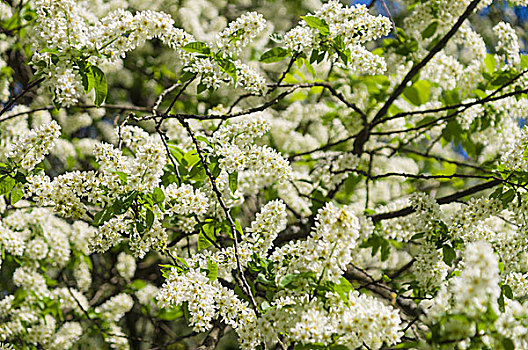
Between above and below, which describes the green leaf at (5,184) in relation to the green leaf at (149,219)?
above

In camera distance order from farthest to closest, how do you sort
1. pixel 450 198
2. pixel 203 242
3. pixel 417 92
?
pixel 417 92 < pixel 450 198 < pixel 203 242

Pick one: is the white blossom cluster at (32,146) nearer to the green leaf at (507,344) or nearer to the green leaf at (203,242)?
the green leaf at (203,242)

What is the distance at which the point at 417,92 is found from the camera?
3.35 m

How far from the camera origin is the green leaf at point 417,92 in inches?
132

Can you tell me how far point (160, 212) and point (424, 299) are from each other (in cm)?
110

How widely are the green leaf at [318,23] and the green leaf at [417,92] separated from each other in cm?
139

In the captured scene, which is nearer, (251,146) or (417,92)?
(251,146)

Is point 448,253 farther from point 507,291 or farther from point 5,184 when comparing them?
point 5,184

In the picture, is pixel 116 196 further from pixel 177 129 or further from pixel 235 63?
pixel 177 129

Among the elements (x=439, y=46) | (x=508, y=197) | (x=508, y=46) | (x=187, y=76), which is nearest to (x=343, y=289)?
(x=508, y=197)

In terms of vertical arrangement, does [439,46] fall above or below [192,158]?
above

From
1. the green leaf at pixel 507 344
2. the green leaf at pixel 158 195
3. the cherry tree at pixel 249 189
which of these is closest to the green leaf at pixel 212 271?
the cherry tree at pixel 249 189

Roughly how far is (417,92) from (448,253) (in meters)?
1.51

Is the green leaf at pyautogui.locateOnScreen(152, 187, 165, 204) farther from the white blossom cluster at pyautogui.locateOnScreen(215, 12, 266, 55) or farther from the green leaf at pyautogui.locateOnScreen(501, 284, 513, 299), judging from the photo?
the green leaf at pyautogui.locateOnScreen(501, 284, 513, 299)
